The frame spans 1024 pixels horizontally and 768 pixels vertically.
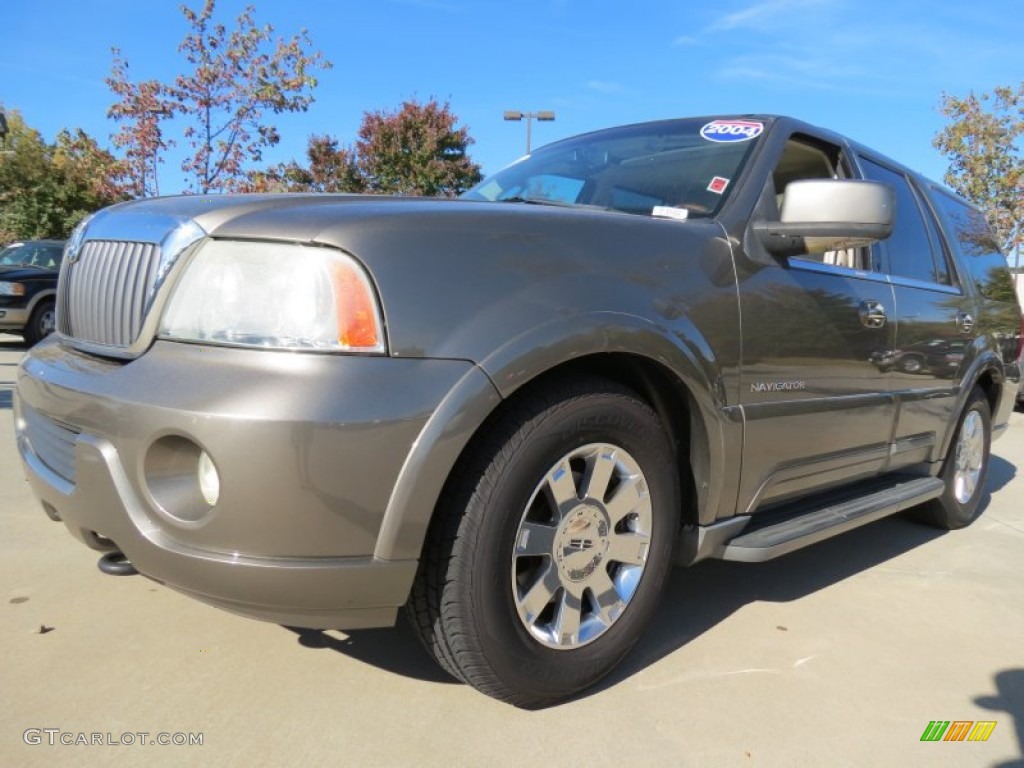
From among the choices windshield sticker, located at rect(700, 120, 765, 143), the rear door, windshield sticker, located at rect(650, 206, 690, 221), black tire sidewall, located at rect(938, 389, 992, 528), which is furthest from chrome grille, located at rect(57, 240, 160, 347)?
black tire sidewall, located at rect(938, 389, 992, 528)

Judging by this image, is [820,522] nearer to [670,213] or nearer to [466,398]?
[670,213]

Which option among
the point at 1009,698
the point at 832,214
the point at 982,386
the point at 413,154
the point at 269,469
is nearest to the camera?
the point at 269,469

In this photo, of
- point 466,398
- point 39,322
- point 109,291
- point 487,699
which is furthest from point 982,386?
point 39,322

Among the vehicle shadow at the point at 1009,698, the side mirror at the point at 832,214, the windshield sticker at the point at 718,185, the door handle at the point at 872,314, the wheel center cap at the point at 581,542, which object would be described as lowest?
the vehicle shadow at the point at 1009,698

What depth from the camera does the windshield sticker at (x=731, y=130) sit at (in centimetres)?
297

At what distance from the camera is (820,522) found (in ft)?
9.42

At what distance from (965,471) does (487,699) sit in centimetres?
339

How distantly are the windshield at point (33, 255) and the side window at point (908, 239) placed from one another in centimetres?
1168

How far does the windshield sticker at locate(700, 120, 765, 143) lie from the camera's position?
9.76ft

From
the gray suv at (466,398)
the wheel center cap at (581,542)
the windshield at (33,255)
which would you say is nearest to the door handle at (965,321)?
the gray suv at (466,398)

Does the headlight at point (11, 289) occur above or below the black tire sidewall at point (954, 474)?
above

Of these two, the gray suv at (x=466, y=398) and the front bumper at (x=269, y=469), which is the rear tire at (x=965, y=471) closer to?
the gray suv at (x=466, y=398)

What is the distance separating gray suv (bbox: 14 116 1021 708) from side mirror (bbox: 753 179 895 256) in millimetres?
10

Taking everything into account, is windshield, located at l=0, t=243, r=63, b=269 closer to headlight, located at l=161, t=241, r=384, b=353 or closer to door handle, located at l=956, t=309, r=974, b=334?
headlight, located at l=161, t=241, r=384, b=353
